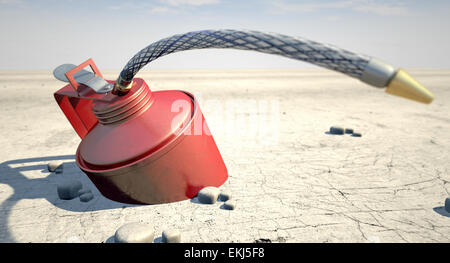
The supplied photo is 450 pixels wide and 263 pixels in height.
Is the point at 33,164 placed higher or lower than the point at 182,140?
lower

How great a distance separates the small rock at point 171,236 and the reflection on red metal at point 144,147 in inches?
18.2

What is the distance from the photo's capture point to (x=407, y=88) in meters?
1.30

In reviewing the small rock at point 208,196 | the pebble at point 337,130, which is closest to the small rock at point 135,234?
the small rock at point 208,196

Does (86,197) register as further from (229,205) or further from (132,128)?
(229,205)

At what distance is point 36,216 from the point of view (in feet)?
7.72

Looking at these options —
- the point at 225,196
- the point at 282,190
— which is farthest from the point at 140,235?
the point at 282,190

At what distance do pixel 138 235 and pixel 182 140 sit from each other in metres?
0.76

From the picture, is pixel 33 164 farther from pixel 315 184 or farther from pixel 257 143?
pixel 315 184

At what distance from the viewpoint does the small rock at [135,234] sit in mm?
1931

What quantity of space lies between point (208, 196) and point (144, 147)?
0.71 meters

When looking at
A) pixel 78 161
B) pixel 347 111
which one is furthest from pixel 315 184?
pixel 347 111

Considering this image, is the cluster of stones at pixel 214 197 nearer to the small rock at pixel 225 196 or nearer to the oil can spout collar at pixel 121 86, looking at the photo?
the small rock at pixel 225 196
